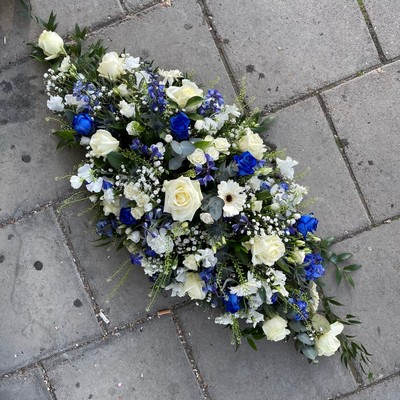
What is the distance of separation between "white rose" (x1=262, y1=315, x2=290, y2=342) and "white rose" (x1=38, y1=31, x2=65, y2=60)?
162 cm

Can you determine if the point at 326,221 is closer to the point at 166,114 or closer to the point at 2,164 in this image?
the point at 166,114

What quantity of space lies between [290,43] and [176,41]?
0.59 meters

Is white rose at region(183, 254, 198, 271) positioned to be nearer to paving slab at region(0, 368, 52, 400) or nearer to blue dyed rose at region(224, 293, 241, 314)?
blue dyed rose at region(224, 293, 241, 314)

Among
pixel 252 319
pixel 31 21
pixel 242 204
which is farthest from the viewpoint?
pixel 31 21

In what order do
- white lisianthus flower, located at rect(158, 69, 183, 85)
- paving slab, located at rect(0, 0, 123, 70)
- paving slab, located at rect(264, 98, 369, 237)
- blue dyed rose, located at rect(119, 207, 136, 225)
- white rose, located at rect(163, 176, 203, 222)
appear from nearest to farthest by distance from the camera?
white rose, located at rect(163, 176, 203, 222)
blue dyed rose, located at rect(119, 207, 136, 225)
white lisianthus flower, located at rect(158, 69, 183, 85)
paving slab, located at rect(0, 0, 123, 70)
paving slab, located at rect(264, 98, 369, 237)

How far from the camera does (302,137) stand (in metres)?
2.78

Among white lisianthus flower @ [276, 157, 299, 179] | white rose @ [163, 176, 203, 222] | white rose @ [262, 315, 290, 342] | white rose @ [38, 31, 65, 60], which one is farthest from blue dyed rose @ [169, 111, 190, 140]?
white rose @ [262, 315, 290, 342]

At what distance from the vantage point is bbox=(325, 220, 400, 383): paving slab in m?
2.79

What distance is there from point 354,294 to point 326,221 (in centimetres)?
41

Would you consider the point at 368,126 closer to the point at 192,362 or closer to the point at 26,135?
the point at 192,362

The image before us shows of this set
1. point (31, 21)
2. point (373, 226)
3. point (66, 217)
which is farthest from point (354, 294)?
point (31, 21)

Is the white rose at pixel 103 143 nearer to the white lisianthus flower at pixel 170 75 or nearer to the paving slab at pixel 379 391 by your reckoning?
the white lisianthus flower at pixel 170 75

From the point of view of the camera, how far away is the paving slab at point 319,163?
277cm

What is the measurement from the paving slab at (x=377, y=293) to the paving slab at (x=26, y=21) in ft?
5.86
